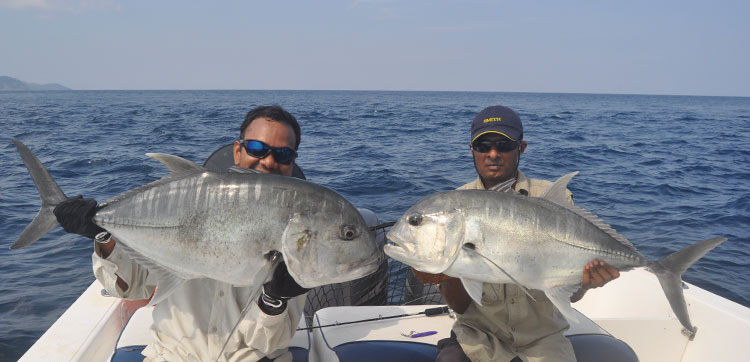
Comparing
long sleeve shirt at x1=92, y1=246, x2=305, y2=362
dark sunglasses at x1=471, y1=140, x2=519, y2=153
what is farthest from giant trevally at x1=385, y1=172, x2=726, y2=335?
long sleeve shirt at x1=92, y1=246, x2=305, y2=362

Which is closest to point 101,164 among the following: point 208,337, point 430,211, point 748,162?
point 208,337

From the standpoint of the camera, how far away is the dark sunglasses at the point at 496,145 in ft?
11.1

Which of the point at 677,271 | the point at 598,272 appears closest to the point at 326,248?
the point at 598,272

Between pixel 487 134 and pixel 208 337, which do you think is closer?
pixel 208 337

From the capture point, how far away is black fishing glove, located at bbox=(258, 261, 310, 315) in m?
2.46

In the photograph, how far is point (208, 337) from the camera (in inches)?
113

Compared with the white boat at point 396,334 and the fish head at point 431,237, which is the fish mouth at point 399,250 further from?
the white boat at point 396,334

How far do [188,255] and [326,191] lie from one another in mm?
734

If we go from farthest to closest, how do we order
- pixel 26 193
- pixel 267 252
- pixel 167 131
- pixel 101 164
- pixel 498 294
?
pixel 167 131 < pixel 101 164 < pixel 26 193 < pixel 498 294 < pixel 267 252

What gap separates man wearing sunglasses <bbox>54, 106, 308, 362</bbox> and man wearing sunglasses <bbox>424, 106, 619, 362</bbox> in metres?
1.15

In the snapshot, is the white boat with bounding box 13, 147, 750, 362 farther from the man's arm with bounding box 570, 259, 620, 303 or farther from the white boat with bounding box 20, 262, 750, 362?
the man's arm with bounding box 570, 259, 620, 303

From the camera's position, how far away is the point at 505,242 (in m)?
2.47

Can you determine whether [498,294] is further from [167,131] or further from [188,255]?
[167,131]

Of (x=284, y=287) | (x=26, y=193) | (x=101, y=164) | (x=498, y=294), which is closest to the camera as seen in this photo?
(x=284, y=287)
